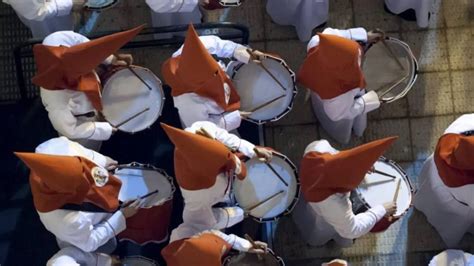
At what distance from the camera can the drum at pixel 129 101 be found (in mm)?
4363

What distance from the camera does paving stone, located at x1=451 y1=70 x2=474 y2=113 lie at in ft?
16.3

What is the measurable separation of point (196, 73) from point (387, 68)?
1.34 m

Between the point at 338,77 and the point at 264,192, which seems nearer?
the point at 338,77

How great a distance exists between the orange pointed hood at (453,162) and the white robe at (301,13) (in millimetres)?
1253

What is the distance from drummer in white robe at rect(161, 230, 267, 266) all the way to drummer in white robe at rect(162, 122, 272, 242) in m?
0.11

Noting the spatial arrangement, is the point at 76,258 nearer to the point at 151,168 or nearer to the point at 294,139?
the point at 151,168

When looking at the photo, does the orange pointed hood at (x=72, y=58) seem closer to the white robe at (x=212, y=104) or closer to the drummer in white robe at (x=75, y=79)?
the drummer in white robe at (x=75, y=79)

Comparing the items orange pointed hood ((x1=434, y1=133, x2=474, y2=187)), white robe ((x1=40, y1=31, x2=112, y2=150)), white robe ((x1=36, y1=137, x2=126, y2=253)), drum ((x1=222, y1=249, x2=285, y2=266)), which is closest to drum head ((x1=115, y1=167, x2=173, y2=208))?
white robe ((x1=36, y1=137, x2=126, y2=253))

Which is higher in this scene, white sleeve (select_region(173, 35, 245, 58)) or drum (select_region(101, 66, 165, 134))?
white sleeve (select_region(173, 35, 245, 58))

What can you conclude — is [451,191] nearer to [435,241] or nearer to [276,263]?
[435,241]

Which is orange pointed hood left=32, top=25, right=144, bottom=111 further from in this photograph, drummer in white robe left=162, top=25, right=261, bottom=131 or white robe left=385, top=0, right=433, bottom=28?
white robe left=385, top=0, right=433, bottom=28

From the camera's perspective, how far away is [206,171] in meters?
3.65

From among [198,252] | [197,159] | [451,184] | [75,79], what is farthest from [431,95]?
[75,79]

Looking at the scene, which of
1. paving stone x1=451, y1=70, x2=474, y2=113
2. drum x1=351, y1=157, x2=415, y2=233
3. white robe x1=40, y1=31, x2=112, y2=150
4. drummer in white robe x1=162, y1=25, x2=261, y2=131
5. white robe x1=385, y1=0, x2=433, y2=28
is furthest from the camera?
paving stone x1=451, y1=70, x2=474, y2=113
